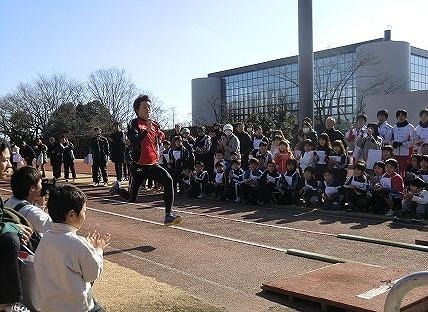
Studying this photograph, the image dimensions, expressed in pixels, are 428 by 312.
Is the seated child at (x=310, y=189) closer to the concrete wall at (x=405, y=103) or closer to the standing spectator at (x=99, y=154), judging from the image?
the standing spectator at (x=99, y=154)

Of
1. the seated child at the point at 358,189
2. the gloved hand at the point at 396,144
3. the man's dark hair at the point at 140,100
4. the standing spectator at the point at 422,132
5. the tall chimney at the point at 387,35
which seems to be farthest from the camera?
the tall chimney at the point at 387,35

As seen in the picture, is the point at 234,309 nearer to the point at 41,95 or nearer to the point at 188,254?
the point at 188,254

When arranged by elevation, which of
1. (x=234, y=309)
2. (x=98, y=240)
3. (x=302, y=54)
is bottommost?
(x=234, y=309)

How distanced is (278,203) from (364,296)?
23.9ft

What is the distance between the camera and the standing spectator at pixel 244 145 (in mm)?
14320

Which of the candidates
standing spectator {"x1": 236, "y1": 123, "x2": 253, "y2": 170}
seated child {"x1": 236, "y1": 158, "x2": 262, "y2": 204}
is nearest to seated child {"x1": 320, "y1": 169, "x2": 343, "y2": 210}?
seated child {"x1": 236, "y1": 158, "x2": 262, "y2": 204}

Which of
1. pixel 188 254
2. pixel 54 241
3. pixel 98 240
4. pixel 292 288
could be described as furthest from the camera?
pixel 188 254

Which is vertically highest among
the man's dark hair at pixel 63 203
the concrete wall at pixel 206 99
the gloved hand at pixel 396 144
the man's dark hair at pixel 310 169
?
the concrete wall at pixel 206 99

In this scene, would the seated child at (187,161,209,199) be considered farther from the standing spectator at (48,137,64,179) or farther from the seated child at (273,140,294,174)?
the standing spectator at (48,137,64,179)

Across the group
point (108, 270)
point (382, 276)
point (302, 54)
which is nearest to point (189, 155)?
point (302, 54)

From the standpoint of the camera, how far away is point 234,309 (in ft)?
16.0

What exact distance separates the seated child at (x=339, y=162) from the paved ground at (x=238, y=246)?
3.80 feet

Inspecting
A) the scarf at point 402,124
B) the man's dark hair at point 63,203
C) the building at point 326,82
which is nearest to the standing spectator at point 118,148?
the scarf at point 402,124

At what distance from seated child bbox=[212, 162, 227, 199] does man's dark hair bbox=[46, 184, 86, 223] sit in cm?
1011
